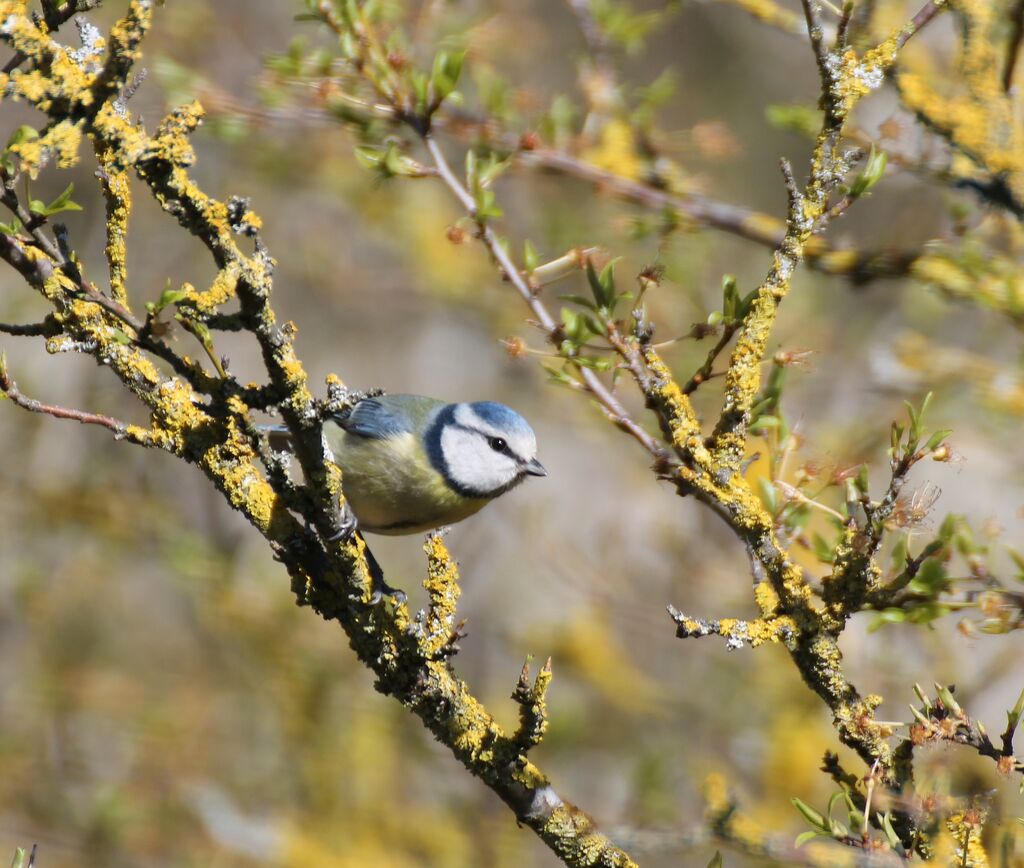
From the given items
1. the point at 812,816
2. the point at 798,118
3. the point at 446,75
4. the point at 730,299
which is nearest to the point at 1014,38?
the point at 798,118

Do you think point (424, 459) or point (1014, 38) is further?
point (424, 459)

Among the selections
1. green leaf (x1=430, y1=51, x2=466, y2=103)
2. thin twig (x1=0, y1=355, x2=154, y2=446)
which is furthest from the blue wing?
thin twig (x1=0, y1=355, x2=154, y2=446)

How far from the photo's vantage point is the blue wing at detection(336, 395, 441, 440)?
3.03 meters

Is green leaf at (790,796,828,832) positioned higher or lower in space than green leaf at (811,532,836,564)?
lower

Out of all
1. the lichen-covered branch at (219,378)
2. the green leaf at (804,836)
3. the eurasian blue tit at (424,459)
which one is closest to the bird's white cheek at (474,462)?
the eurasian blue tit at (424,459)

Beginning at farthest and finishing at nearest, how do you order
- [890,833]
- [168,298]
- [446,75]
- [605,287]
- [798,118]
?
[798,118], [446,75], [605,287], [890,833], [168,298]

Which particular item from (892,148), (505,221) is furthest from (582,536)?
(892,148)

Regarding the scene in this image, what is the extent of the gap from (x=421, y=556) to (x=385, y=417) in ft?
7.66

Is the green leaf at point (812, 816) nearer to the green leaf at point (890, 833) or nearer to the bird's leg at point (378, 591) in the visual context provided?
the green leaf at point (890, 833)

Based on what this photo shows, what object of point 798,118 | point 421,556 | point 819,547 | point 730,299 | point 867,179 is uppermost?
point 798,118

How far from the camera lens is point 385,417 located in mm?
3090

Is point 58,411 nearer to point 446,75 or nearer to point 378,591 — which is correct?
point 378,591

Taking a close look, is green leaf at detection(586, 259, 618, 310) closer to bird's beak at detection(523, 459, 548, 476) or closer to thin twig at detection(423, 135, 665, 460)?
thin twig at detection(423, 135, 665, 460)

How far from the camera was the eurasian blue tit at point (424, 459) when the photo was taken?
293 cm
